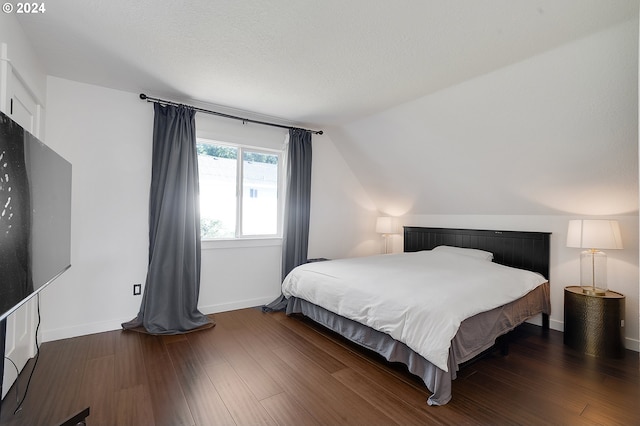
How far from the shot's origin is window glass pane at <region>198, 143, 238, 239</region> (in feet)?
11.8

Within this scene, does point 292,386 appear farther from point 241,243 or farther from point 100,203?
point 100,203

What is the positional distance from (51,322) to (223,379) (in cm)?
183

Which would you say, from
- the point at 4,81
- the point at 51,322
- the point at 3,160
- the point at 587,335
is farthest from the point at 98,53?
the point at 587,335

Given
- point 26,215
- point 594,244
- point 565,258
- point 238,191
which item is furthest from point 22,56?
point 565,258

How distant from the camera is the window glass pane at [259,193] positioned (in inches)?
153

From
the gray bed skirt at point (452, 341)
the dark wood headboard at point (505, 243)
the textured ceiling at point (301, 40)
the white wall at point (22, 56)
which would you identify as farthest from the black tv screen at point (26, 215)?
the dark wood headboard at point (505, 243)

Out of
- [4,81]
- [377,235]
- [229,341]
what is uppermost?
[4,81]

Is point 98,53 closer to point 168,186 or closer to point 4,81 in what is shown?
point 4,81

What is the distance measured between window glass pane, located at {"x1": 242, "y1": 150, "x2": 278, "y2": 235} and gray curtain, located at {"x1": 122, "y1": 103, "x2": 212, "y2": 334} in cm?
72

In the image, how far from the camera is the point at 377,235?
17.0ft

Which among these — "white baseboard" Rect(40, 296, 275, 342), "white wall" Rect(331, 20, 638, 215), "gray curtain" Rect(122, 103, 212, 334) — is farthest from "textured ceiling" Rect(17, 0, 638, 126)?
"white baseboard" Rect(40, 296, 275, 342)

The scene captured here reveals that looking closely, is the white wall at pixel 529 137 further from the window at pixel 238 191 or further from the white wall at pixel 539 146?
the window at pixel 238 191

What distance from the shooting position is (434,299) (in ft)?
6.87

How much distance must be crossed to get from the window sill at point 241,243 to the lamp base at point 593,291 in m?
3.23
